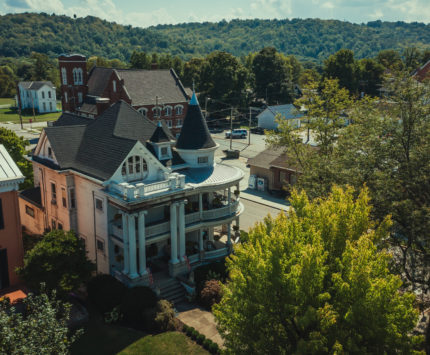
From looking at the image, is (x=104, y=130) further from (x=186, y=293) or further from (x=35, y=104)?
(x=35, y=104)

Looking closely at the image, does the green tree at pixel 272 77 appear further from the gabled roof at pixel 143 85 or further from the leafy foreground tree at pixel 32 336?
the leafy foreground tree at pixel 32 336

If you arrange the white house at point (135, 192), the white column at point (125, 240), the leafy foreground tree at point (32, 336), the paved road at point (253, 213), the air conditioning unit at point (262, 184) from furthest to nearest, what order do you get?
the air conditioning unit at point (262, 184), the paved road at point (253, 213), the white house at point (135, 192), the white column at point (125, 240), the leafy foreground tree at point (32, 336)

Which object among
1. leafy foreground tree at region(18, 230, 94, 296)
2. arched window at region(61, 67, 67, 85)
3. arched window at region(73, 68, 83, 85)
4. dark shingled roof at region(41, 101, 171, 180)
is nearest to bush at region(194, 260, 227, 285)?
leafy foreground tree at region(18, 230, 94, 296)

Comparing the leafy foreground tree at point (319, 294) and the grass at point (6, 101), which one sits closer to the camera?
the leafy foreground tree at point (319, 294)

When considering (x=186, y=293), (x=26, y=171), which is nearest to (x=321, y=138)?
(x=186, y=293)

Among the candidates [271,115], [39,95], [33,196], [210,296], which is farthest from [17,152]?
[39,95]

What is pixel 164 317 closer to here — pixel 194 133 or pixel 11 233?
pixel 11 233

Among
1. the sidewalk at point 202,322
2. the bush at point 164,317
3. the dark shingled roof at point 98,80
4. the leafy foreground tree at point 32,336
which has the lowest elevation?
the sidewalk at point 202,322

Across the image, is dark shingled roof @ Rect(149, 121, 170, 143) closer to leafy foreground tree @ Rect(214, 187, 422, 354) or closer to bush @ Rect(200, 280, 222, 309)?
bush @ Rect(200, 280, 222, 309)

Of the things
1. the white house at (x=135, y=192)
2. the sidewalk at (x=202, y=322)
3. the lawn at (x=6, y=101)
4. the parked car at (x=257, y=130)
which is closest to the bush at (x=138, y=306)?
the white house at (x=135, y=192)
